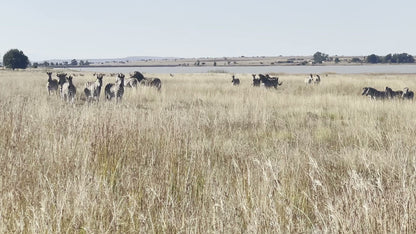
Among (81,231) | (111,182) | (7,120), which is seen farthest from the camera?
(7,120)

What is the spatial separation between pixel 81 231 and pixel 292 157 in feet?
11.1

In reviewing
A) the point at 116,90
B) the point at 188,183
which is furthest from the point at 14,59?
the point at 188,183

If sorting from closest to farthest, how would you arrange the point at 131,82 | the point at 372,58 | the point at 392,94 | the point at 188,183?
the point at 188,183
the point at 392,94
the point at 131,82
the point at 372,58

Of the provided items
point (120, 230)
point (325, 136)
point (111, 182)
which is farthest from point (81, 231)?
point (325, 136)

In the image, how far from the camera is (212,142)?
7.10 m

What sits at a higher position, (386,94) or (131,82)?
(131,82)

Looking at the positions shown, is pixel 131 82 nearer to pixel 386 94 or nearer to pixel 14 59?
pixel 386 94

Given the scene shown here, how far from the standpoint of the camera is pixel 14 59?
318 ft

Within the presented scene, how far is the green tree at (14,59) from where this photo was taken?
97.1 m

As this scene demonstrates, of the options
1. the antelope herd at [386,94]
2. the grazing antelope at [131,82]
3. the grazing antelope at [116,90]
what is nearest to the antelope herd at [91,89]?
the grazing antelope at [116,90]

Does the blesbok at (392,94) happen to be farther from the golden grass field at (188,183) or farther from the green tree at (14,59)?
the green tree at (14,59)

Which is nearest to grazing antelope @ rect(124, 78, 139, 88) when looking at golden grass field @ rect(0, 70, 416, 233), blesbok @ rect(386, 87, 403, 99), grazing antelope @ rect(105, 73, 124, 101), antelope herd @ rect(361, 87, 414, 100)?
grazing antelope @ rect(105, 73, 124, 101)

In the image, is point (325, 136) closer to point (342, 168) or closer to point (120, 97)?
point (342, 168)

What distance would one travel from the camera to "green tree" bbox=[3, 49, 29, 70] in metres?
97.1
